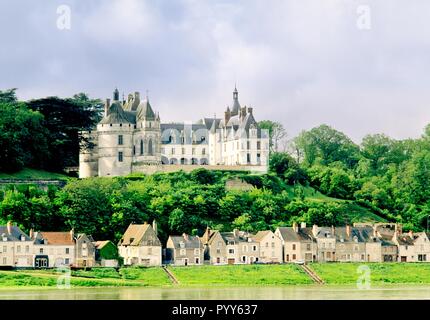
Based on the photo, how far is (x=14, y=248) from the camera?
67.6 meters

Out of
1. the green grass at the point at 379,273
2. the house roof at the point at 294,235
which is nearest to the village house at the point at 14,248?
the house roof at the point at 294,235

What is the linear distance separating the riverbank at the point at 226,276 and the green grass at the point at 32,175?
24378 mm

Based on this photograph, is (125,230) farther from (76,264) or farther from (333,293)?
(333,293)

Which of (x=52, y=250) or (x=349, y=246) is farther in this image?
(x=349, y=246)

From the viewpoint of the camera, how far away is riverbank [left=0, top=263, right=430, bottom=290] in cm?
6009

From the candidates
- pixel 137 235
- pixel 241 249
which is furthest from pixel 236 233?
pixel 137 235

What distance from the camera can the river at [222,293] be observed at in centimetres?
5144

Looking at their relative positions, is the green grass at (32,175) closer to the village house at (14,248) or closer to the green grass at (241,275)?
the village house at (14,248)

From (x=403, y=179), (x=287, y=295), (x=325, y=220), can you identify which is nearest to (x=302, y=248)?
(x=325, y=220)

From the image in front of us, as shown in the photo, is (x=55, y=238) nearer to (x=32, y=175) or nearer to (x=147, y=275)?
(x=147, y=275)

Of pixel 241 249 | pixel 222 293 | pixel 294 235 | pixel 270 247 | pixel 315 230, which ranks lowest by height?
pixel 222 293

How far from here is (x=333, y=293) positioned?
2176 inches

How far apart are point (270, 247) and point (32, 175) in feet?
78.5
